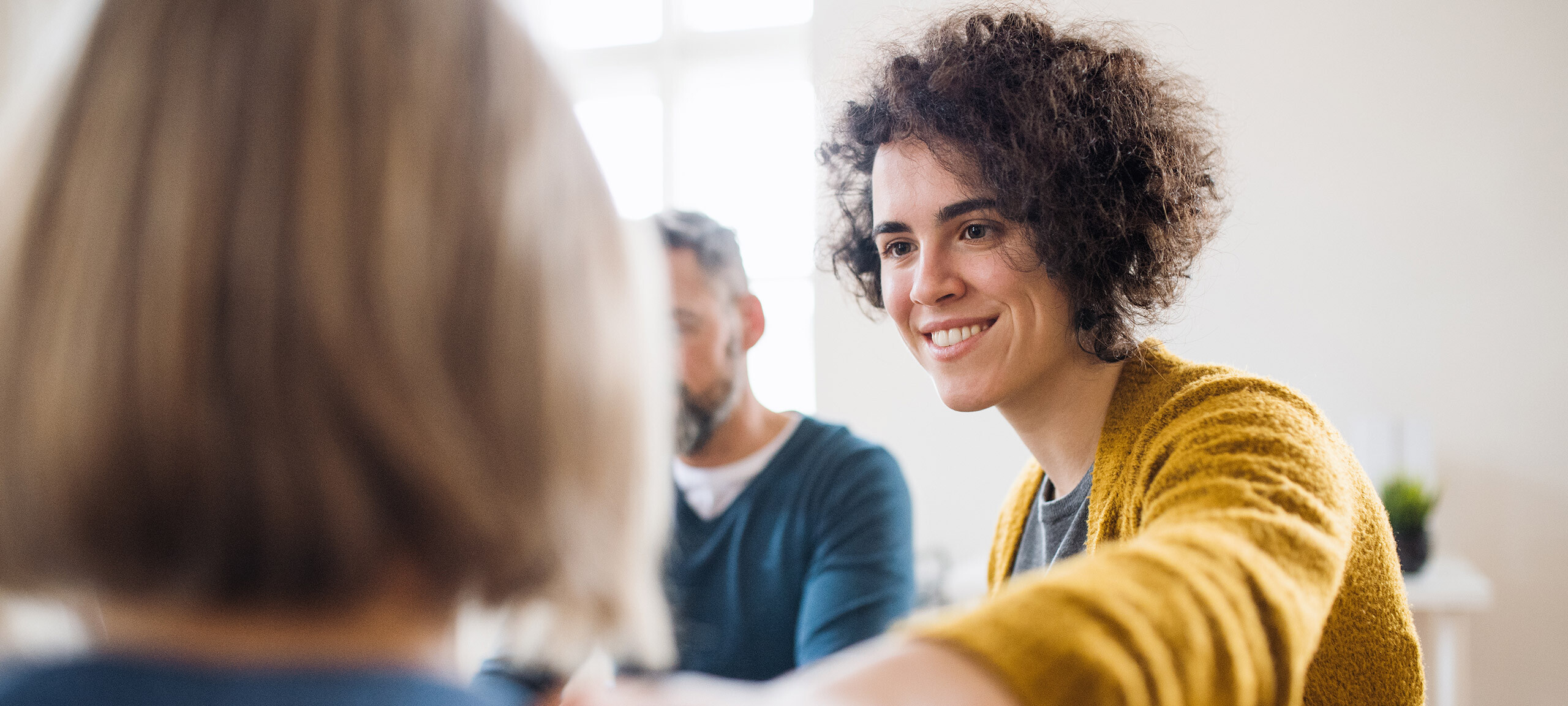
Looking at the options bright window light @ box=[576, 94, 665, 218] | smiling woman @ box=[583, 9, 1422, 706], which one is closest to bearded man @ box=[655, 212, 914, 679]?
smiling woman @ box=[583, 9, 1422, 706]

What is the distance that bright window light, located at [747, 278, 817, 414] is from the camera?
11.4ft

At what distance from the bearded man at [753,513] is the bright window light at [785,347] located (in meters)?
1.78

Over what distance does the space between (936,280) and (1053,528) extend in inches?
12.7

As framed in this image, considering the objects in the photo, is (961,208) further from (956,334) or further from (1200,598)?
(1200,598)

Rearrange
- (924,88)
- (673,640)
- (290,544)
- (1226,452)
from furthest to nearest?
(673,640) < (924,88) < (1226,452) < (290,544)

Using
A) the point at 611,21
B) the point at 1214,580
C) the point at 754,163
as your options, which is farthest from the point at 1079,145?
the point at 611,21

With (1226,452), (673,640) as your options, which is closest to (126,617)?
(1226,452)

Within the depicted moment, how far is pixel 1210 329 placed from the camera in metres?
2.86

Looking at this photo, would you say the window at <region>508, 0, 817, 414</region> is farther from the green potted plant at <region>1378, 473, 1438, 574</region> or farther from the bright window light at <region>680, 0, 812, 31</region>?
the green potted plant at <region>1378, 473, 1438, 574</region>

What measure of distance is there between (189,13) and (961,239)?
88 cm

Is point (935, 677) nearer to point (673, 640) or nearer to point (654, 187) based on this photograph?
point (673, 640)

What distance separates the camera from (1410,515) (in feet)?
7.63

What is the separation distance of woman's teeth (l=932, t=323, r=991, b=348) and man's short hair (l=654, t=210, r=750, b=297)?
1.82 ft

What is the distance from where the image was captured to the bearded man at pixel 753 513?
1.38 metres
